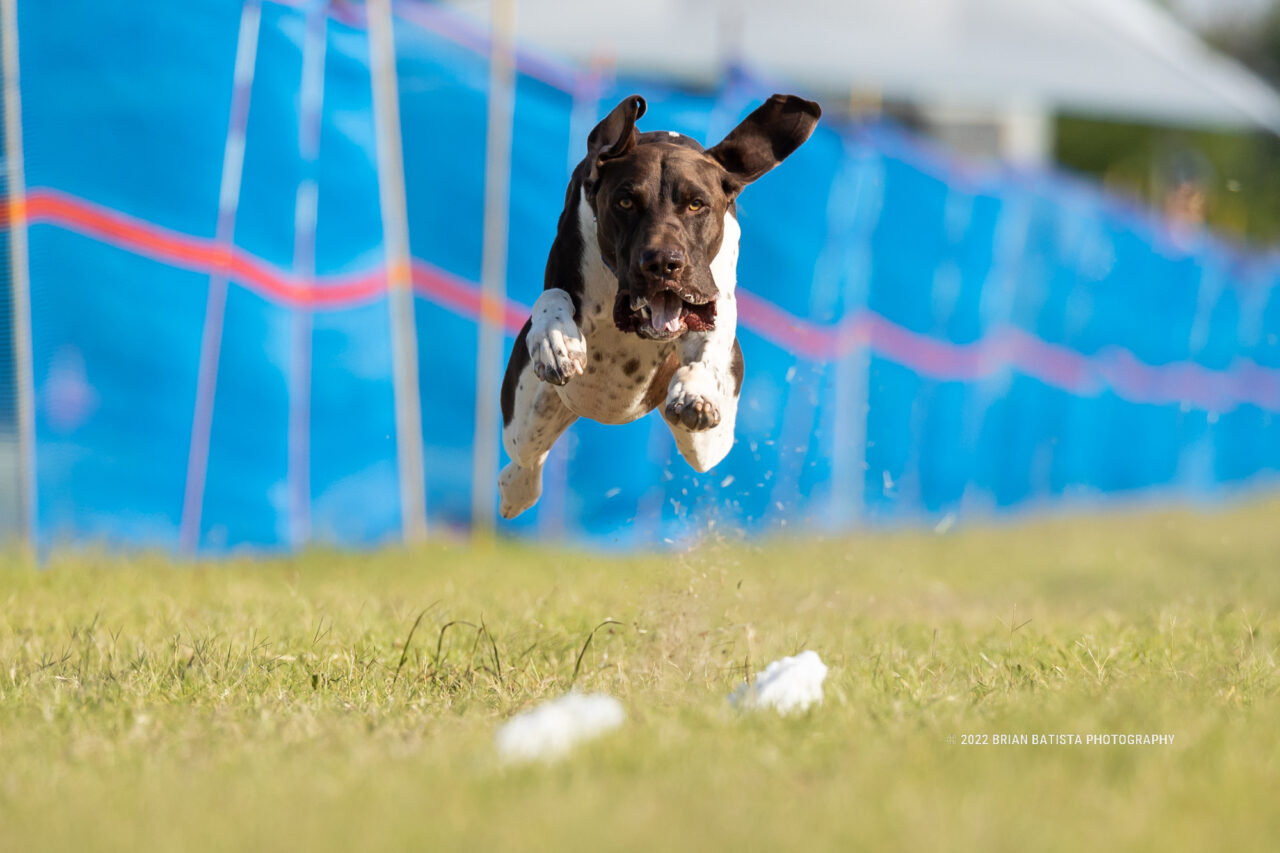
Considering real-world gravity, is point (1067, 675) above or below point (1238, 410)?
above

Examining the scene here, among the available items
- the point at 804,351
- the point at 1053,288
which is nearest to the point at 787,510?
the point at 804,351

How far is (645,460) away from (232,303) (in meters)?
2.58

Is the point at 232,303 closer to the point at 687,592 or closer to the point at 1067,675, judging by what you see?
the point at 687,592

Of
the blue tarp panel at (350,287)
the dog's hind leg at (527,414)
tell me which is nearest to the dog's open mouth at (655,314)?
the dog's hind leg at (527,414)

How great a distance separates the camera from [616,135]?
15.2 feet

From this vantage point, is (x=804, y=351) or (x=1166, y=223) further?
(x=1166, y=223)

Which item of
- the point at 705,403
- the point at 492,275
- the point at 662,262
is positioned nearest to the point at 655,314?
the point at 662,262

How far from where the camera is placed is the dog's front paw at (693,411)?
4.57 meters

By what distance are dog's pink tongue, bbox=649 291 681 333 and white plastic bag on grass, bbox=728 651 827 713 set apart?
1023 mm

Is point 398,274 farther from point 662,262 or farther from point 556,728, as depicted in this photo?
point 556,728

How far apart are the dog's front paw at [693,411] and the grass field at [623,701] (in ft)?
2.60

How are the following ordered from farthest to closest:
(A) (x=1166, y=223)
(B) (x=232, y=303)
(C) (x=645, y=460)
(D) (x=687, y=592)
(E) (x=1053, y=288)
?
(A) (x=1166, y=223), (E) (x=1053, y=288), (C) (x=645, y=460), (B) (x=232, y=303), (D) (x=687, y=592)

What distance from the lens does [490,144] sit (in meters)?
8.48

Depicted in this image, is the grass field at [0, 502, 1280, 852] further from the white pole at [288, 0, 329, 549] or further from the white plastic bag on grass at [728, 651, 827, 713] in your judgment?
the white pole at [288, 0, 329, 549]
